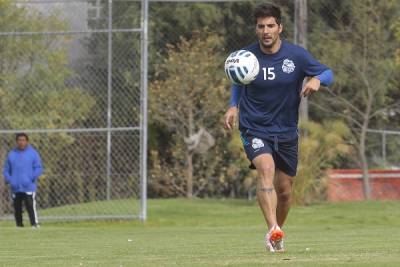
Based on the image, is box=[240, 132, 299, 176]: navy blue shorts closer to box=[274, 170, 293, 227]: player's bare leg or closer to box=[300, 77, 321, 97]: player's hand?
box=[274, 170, 293, 227]: player's bare leg

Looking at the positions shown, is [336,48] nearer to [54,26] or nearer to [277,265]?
[54,26]

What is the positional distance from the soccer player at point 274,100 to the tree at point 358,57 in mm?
15639

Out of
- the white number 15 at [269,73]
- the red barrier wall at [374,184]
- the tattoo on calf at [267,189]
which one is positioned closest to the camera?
the tattoo on calf at [267,189]

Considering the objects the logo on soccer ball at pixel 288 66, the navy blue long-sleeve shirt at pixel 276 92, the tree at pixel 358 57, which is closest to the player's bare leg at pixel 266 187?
the navy blue long-sleeve shirt at pixel 276 92

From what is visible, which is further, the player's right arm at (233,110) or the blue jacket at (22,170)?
the blue jacket at (22,170)

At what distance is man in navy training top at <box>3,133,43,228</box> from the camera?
2144 cm

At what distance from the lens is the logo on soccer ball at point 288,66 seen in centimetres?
1043

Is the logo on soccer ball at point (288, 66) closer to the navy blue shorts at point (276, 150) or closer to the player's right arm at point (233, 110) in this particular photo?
the player's right arm at point (233, 110)

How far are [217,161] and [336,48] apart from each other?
456 cm

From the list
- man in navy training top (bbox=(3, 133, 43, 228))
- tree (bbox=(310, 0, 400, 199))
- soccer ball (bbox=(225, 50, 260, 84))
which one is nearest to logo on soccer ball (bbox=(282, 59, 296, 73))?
soccer ball (bbox=(225, 50, 260, 84))

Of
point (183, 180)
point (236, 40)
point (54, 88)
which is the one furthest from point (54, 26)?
point (183, 180)

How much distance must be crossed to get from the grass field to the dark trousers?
2.73ft

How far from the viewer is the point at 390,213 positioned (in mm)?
22422

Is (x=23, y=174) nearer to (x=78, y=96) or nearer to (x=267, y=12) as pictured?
(x=78, y=96)
